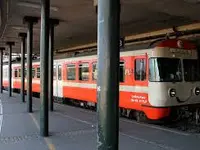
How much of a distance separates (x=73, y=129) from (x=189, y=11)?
6.30 m

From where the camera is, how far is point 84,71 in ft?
53.4

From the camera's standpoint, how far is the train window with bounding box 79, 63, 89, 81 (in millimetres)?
15876

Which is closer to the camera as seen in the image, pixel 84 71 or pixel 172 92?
pixel 172 92

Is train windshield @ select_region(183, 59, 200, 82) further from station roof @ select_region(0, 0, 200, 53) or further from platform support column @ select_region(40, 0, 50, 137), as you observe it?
platform support column @ select_region(40, 0, 50, 137)

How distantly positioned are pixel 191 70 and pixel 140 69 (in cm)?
190

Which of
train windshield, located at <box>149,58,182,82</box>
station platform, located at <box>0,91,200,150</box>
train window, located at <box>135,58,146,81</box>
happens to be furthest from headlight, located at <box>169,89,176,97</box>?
station platform, located at <box>0,91,200,150</box>

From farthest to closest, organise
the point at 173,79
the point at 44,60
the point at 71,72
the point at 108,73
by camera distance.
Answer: the point at 71,72 < the point at 173,79 < the point at 44,60 < the point at 108,73

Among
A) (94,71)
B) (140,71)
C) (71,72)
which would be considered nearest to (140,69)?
(140,71)

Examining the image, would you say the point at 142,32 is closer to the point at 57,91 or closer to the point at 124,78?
the point at 57,91

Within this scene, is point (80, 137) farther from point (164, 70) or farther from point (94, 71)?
point (94, 71)

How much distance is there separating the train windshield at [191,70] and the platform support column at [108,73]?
8.21 metres

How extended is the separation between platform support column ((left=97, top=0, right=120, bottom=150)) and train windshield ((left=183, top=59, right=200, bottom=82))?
26.9ft

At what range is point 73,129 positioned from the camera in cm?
998

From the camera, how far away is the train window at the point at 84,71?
1588 cm
